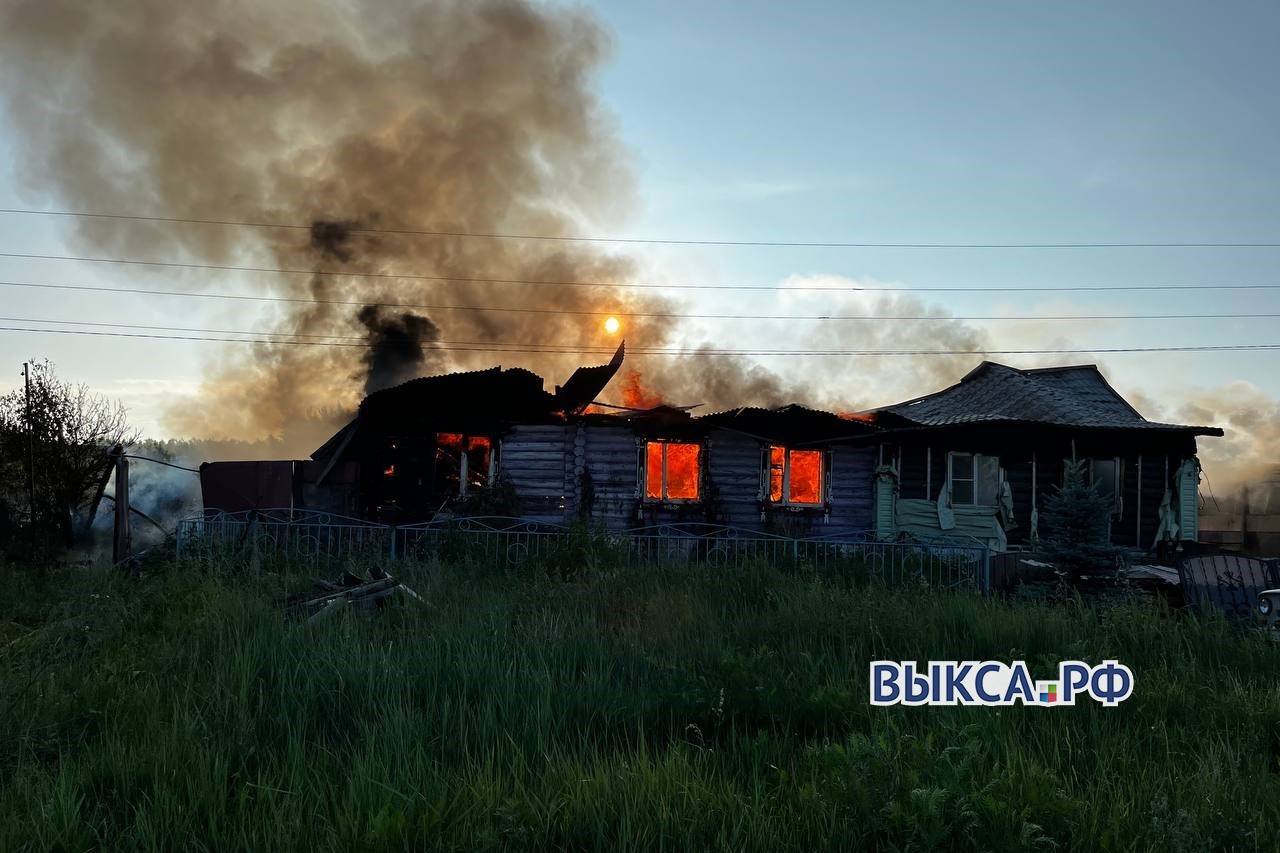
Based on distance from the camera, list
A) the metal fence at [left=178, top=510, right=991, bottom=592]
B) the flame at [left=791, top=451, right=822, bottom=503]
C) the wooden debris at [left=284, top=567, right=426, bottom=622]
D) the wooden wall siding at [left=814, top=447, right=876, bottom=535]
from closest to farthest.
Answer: the wooden debris at [left=284, top=567, right=426, bottom=622] < the metal fence at [left=178, top=510, right=991, bottom=592] < the wooden wall siding at [left=814, top=447, right=876, bottom=535] < the flame at [left=791, top=451, right=822, bottom=503]

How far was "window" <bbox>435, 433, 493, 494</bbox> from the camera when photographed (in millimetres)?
20656

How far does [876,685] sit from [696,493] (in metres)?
15.2

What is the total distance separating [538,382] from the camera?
1939 cm

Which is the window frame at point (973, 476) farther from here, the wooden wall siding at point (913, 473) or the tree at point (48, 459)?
the tree at point (48, 459)

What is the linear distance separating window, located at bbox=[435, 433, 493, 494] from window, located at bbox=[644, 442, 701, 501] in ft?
13.0

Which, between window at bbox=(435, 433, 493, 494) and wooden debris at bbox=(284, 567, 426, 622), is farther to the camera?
window at bbox=(435, 433, 493, 494)

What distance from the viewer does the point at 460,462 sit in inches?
816

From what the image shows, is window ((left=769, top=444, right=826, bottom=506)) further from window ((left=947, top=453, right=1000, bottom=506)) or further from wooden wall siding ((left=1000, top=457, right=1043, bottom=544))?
wooden wall siding ((left=1000, top=457, right=1043, bottom=544))

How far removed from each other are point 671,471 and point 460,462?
17.2 ft

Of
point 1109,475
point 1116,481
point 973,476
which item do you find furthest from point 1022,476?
point 1116,481

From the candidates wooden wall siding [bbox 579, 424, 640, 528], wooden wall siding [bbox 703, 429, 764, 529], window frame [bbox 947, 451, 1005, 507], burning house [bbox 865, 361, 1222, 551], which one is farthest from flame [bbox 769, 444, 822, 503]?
wooden wall siding [bbox 579, 424, 640, 528]

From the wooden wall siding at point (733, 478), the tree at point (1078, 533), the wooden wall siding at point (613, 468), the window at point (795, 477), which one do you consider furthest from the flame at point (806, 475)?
the tree at point (1078, 533)

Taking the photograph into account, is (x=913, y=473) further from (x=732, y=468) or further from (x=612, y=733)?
(x=612, y=733)

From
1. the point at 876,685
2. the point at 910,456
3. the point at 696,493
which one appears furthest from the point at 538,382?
the point at 876,685
